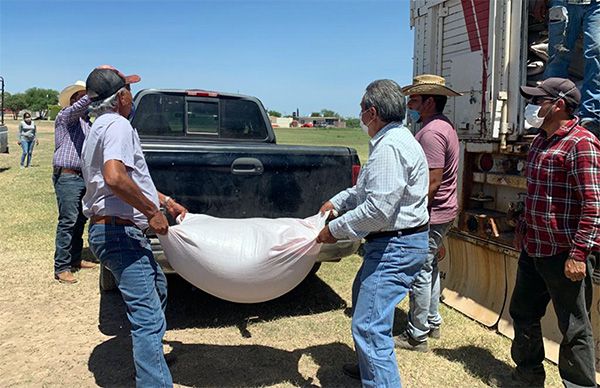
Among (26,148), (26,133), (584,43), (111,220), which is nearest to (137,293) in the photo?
(111,220)

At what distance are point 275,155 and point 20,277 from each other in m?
3.39

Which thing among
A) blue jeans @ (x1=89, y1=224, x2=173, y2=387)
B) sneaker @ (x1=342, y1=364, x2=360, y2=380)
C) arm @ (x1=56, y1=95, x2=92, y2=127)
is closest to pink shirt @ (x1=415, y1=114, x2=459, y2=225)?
sneaker @ (x1=342, y1=364, x2=360, y2=380)

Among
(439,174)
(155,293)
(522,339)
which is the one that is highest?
(439,174)

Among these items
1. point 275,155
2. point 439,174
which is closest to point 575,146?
point 439,174

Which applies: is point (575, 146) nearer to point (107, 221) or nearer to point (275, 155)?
point (275, 155)

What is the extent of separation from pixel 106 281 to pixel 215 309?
1.13 m

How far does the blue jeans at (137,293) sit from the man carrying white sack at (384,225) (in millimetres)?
1071

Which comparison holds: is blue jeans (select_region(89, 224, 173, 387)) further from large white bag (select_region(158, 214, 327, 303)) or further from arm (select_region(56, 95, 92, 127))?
arm (select_region(56, 95, 92, 127))

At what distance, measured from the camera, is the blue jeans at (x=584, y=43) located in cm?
381

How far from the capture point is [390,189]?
270cm

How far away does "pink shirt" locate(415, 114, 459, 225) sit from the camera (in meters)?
3.79

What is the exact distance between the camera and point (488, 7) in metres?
4.69

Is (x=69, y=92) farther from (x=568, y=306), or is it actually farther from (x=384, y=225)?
(x=568, y=306)

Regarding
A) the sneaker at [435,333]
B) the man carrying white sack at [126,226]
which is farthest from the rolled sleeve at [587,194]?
the man carrying white sack at [126,226]
